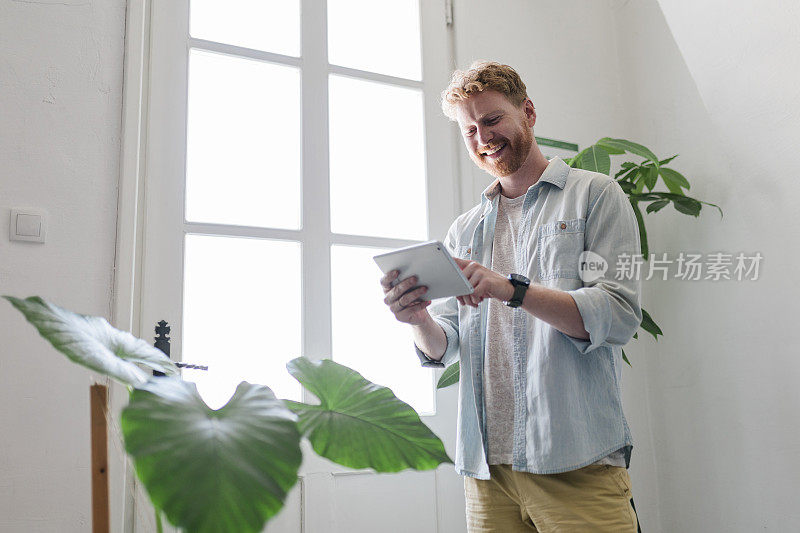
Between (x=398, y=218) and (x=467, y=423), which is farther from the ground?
(x=398, y=218)

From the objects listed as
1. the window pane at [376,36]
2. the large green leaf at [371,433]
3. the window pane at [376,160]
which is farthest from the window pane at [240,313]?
the large green leaf at [371,433]

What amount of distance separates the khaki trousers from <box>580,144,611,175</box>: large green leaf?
976mm

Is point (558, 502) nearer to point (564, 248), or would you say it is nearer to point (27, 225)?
point (564, 248)

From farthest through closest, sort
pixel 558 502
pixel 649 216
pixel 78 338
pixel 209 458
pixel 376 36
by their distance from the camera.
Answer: pixel 649 216, pixel 376 36, pixel 558 502, pixel 78 338, pixel 209 458

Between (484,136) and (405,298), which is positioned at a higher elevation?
(484,136)

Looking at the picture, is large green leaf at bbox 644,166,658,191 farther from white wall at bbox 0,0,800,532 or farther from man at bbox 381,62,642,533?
man at bbox 381,62,642,533

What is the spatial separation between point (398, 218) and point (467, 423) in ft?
2.92

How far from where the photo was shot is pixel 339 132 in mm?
2199

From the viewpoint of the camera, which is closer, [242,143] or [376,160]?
[242,143]

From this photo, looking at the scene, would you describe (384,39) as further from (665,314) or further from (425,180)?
(665,314)

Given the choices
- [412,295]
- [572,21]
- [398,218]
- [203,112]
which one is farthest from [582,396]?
[572,21]

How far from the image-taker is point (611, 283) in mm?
1394

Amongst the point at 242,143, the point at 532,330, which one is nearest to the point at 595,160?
the point at 532,330

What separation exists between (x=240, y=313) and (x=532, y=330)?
887mm
